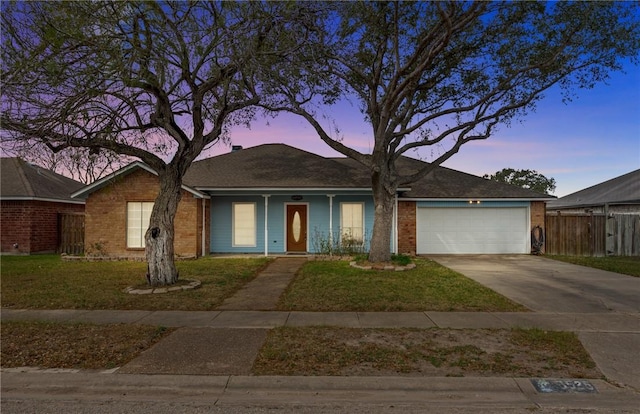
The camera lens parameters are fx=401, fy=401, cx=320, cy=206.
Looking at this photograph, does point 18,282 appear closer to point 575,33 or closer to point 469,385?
point 469,385

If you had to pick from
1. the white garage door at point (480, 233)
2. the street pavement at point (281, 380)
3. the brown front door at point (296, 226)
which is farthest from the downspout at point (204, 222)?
the white garage door at point (480, 233)

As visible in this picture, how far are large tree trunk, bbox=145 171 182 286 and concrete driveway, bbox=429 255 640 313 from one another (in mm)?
8010

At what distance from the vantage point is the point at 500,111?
14.2 meters

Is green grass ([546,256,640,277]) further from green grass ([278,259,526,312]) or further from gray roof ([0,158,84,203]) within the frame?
gray roof ([0,158,84,203])

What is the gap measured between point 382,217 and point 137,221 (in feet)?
32.1

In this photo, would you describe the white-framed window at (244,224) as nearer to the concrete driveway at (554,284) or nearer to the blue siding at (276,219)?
the blue siding at (276,219)

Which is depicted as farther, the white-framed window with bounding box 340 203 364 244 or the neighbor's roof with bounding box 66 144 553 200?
the white-framed window with bounding box 340 203 364 244

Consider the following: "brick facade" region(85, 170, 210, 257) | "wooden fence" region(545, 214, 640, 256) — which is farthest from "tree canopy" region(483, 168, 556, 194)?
"brick facade" region(85, 170, 210, 257)

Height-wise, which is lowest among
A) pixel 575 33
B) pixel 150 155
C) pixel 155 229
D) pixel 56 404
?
pixel 56 404

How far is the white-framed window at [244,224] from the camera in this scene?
17.3 m

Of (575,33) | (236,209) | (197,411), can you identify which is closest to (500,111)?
(575,33)

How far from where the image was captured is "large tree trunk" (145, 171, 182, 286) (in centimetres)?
968

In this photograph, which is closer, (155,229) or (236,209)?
(155,229)

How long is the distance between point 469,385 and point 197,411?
2845mm
